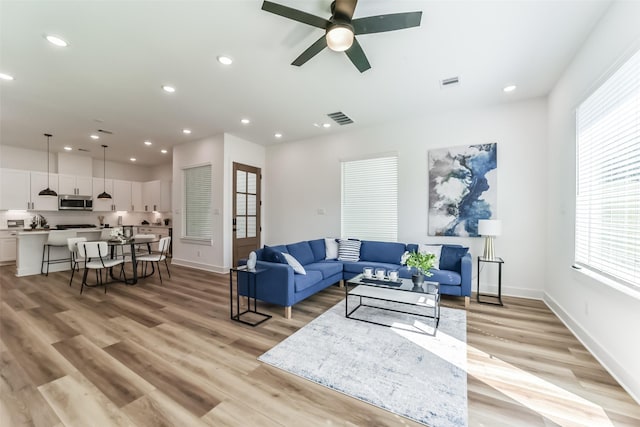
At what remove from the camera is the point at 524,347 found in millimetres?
2562

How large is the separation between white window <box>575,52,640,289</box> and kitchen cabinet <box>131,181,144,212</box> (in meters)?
10.9

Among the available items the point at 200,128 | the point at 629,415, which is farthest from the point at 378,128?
the point at 629,415

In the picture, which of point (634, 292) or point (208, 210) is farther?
point (208, 210)

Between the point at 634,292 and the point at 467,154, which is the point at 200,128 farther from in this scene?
the point at 634,292

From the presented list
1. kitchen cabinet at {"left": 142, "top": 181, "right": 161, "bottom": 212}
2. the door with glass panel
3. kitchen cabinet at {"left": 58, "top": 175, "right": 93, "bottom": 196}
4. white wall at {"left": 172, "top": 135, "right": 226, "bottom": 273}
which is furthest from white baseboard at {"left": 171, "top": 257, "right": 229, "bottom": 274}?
kitchen cabinet at {"left": 58, "top": 175, "right": 93, "bottom": 196}

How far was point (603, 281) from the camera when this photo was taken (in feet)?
7.41

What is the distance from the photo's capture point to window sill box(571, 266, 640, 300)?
1.92m

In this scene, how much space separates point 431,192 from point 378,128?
1669 mm

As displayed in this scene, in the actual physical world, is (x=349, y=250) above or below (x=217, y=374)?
above

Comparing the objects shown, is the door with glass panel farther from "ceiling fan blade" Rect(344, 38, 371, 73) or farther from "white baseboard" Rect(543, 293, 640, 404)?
"white baseboard" Rect(543, 293, 640, 404)

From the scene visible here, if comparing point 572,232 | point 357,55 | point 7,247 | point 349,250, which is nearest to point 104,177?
point 7,247

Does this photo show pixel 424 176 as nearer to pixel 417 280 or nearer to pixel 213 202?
pixel 417 280

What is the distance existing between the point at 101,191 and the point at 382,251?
8.64m

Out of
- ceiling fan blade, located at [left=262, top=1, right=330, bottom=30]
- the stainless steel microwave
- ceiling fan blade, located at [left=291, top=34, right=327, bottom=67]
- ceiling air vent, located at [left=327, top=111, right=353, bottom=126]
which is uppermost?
ceiling air vent, located at [left=327, top=111, right=353, bottom=126]
